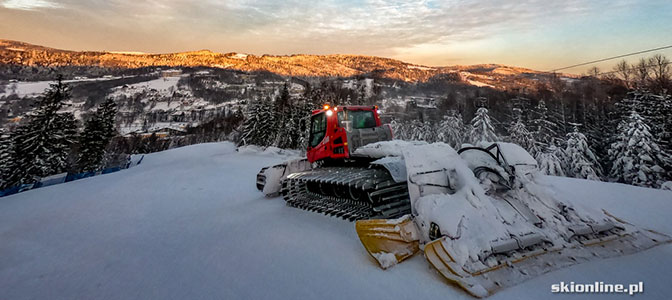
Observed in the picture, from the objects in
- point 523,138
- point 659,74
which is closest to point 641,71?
point 659,74

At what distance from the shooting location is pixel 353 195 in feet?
15.1

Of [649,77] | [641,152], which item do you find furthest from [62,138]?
[649,77]

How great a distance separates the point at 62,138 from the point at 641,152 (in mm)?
53163

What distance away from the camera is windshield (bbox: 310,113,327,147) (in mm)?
7793

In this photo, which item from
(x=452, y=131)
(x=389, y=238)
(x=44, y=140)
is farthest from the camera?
(x=452, y=131)

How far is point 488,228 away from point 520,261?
0.42 meters

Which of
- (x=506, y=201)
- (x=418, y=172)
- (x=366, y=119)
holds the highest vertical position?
(x=366, y=119)

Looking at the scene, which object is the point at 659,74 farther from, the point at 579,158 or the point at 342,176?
the point at 342,176

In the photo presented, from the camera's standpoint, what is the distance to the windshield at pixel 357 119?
725 cm

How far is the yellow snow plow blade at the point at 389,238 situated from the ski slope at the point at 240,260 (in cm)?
15

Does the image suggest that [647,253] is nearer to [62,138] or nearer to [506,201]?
[506,201]

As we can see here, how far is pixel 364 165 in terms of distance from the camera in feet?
20.4

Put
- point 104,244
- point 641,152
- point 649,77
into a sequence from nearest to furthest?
point 104,244 → point 641,152 → point 649,77

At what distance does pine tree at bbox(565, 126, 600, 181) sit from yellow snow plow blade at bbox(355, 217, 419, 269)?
29.6m
